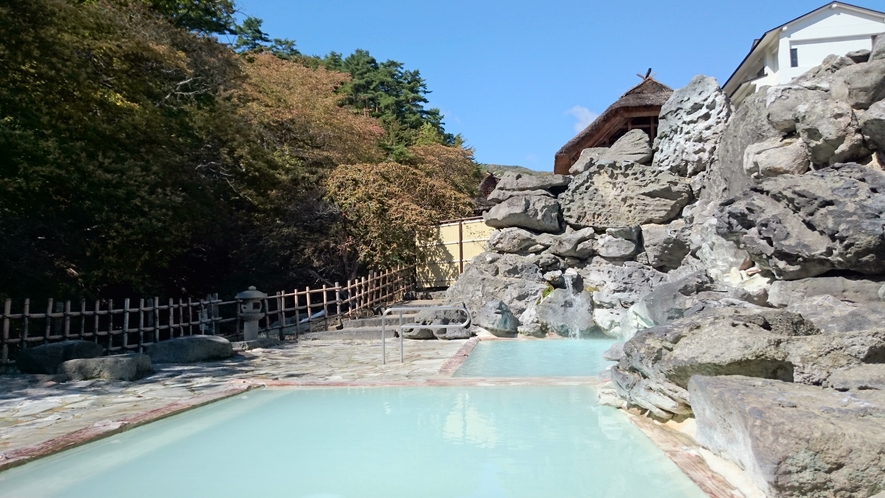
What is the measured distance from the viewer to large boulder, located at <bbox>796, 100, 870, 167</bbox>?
786cm

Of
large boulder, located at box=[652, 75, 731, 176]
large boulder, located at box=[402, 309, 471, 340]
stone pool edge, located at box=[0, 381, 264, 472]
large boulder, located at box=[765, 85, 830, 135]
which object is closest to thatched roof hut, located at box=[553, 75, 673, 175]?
large boulder, located at box=[652, 75, 731, 176]

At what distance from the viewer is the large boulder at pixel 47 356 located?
7766 mm

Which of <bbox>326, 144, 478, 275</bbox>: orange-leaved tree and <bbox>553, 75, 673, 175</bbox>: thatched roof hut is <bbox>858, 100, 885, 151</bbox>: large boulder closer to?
<bbox>553, 75, 673, 175</bbox>: thatched roof hut

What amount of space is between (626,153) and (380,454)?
11.7 meters

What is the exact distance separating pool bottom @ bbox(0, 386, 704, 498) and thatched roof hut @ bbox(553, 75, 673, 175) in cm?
1333

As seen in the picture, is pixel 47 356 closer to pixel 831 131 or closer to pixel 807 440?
pixel 807 440

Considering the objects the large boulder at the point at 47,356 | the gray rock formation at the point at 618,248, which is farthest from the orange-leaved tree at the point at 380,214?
the large boulder at the point at 47,356

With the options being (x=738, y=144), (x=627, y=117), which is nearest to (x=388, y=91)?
(x=627, y=117)

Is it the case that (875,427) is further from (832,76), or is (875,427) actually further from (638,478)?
(832,76)

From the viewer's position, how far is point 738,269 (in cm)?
973

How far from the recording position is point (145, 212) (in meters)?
11.3

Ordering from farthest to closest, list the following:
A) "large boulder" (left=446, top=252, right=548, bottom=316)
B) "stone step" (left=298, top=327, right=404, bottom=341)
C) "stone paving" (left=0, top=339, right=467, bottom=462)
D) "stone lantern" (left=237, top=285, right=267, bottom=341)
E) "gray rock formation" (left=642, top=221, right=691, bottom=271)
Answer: "large boulder" (left=446, top=252, right=548, bottom=316)
"gray rock formation" (left=642, top=221, right=691, bottom=271)
"stone step" (left=298, top=327, right=404, bottom=341)
"stone lantern" (left=237, top=285, right=267, bottom=341)
"stone paving" (left=0, top=339, right=467, bottom=462)

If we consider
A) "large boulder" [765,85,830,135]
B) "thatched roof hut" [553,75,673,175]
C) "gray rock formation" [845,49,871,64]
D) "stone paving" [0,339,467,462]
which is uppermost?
"thatched roof hut" [553,75,673,175]

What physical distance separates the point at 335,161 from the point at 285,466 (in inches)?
591
